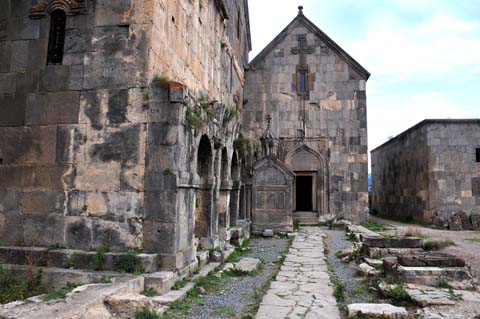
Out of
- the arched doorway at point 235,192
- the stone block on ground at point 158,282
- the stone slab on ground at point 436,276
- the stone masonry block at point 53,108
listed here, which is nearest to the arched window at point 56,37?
the stone masonry block at point 53,108

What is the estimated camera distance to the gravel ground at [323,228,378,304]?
511cm

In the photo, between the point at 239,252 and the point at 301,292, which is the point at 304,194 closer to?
the point at 239,252

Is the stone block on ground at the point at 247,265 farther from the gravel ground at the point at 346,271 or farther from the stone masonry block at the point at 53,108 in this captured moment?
the stone masonry block at the point at 53,108

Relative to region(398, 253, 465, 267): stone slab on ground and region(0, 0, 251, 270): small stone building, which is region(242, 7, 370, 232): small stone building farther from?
region(0, 0, 251, 270): small stone building

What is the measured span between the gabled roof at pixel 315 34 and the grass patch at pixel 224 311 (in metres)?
12.5

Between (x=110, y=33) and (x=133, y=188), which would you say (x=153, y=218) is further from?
(x=110, y=33)

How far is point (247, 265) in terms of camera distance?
6953mm

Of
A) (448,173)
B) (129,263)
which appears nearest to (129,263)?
(129,263)

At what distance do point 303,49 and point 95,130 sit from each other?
11894 mm

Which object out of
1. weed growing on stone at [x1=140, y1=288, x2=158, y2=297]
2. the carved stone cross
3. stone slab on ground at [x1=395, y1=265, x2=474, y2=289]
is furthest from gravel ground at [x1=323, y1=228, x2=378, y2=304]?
the carved stone cross

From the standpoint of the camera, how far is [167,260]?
16.8 ft

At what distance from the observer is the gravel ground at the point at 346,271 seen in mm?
5113

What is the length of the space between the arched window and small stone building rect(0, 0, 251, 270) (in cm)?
2

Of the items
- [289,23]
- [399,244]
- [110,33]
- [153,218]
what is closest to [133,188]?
[153,218]
